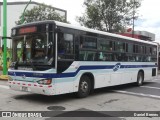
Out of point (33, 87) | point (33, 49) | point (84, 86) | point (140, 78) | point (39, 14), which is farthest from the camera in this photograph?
point (39, 14)

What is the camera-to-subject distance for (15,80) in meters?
10.3

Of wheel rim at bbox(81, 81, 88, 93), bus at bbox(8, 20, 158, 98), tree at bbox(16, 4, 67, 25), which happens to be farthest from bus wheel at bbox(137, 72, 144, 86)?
tree at bbox(16, 4, 67, 25)

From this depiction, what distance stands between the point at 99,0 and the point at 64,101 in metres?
17.3

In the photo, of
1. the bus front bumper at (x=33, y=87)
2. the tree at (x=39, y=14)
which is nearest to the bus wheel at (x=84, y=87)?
the bus front bumper at (x=33, y=87)

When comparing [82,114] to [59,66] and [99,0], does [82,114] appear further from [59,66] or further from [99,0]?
[99,0]

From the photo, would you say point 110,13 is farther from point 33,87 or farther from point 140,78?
point 33,87

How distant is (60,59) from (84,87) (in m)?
2.10

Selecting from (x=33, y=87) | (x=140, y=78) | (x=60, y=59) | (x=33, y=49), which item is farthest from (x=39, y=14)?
(x=33, y=87)

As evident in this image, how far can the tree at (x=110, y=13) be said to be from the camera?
25.6 metres

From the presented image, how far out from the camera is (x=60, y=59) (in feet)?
31.6

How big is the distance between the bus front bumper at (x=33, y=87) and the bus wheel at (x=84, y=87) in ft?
6.03

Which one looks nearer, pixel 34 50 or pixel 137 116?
pixel 137 116

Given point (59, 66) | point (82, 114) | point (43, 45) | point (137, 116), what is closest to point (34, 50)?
point (43, 45)

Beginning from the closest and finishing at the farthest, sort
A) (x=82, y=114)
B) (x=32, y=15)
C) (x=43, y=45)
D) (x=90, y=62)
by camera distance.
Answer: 1. (x=82, y=114)
2. (x=43, y=45)
3. (x=90, y=62)
4. (x=32, y=15)
